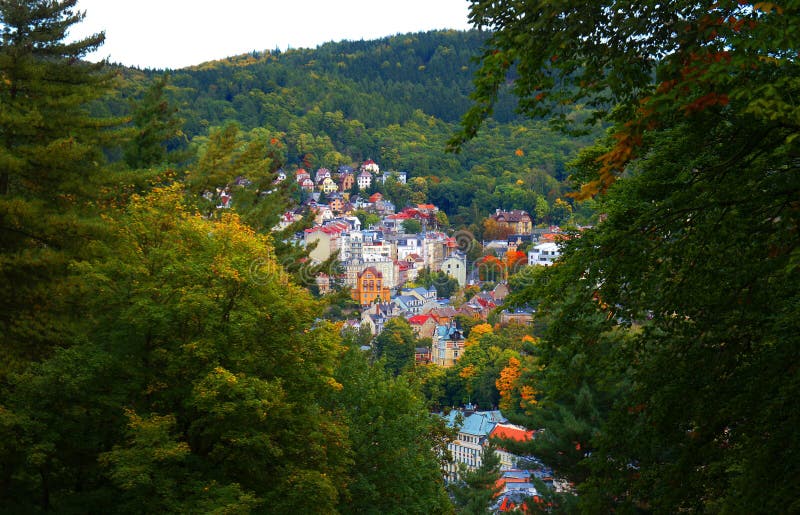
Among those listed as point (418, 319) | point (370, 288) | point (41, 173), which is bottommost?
point (370, 288)

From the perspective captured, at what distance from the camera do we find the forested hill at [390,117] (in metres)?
101

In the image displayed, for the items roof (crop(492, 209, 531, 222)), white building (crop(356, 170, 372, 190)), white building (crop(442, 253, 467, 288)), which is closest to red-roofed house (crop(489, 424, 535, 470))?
white building (crop(442, 253, 467, 288))

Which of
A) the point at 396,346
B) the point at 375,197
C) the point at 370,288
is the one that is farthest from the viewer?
the point at 375,197

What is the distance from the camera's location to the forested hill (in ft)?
331

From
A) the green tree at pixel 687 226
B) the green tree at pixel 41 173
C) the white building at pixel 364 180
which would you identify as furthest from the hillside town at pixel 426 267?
the green tree at pixel 687 226

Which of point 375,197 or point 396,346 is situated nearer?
point 396,346

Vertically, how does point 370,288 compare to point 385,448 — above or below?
below

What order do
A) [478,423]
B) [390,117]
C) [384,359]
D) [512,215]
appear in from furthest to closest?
[390,117] → [512,215] → [478,423] → [384,359]

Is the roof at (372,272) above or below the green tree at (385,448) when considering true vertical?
below

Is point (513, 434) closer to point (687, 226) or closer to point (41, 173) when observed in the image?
point (41, 173)

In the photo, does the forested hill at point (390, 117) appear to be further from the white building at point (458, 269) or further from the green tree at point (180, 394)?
the green tree at point (180, 394)

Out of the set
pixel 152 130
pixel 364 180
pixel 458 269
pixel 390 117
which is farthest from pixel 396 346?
pixel 390 117

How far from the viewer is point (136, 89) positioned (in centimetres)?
9256

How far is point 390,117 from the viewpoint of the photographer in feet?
435
